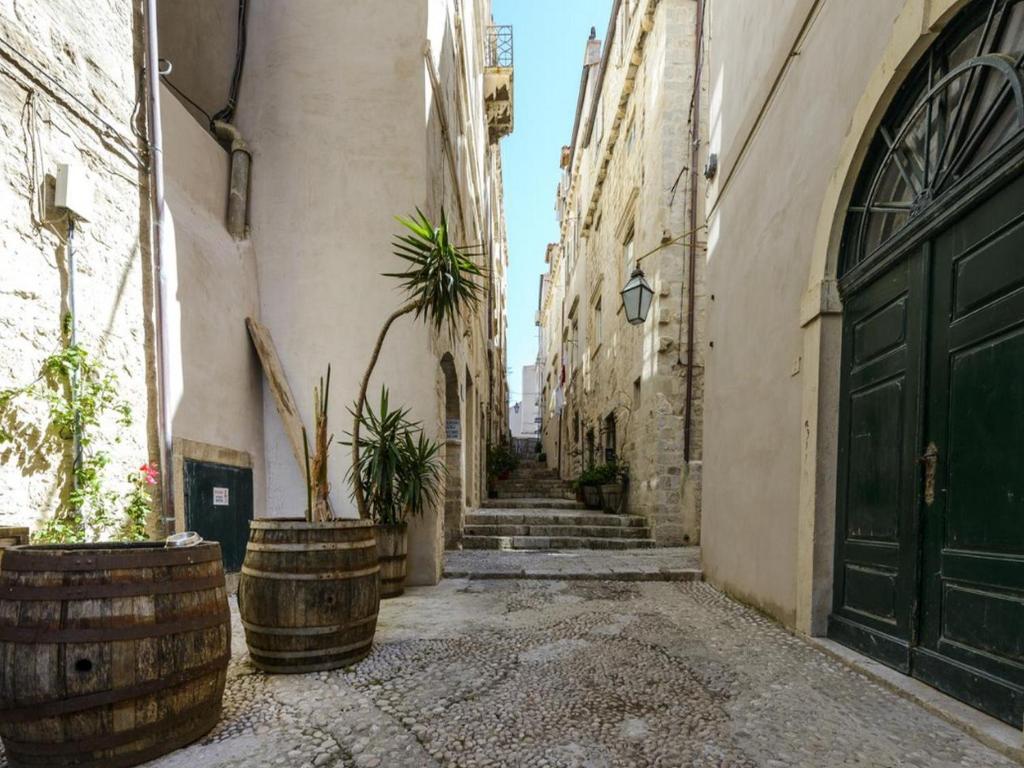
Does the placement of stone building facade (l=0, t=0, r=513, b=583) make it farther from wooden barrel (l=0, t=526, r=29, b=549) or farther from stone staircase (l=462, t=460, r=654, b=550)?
stone staircase (l=462, t=460, r=654, b=550)

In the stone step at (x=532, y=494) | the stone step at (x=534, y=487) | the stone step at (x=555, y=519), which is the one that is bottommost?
the stone step at (x=532, y=494)

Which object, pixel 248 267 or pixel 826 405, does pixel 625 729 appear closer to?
pixel 826 405

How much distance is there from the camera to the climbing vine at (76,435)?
8.13ft

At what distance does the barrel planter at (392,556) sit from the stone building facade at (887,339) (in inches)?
105

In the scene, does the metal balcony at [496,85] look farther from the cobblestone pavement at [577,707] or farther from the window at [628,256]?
the cobblestone pavement at [577,707]

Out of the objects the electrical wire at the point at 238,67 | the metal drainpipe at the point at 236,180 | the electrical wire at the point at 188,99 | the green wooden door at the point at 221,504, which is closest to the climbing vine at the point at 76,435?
the green wooden door at the point at 221,504

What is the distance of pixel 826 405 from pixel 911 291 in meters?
0.80

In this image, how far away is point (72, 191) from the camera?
2684mm

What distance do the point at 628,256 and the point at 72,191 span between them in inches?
320

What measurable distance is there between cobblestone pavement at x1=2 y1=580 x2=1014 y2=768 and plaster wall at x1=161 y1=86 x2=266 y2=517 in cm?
156

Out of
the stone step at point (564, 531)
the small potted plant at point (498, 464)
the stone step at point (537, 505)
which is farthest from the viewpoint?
the small potted plant at point (498, 464)

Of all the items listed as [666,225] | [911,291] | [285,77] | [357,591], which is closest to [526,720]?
[357,591]

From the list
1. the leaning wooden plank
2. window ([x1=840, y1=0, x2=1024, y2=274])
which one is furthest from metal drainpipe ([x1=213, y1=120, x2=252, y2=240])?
window ([x1=840, y1=0, x2=1024, y2=274])

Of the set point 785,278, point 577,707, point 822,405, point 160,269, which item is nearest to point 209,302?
point 160,269
